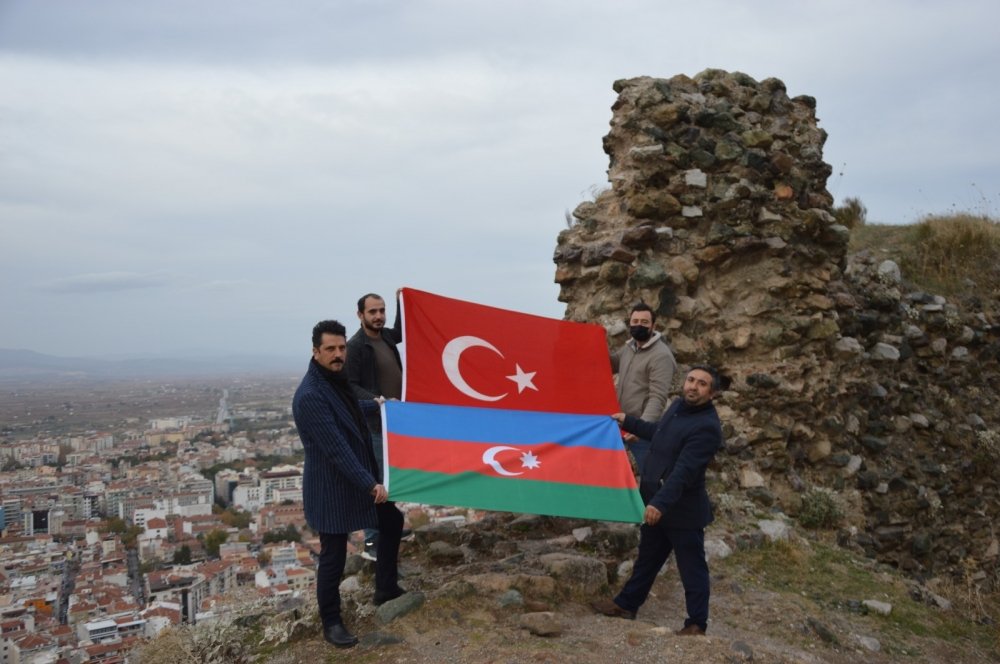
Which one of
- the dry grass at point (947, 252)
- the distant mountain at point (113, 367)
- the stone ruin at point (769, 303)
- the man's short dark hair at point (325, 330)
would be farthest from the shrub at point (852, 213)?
the distant mountain at point (113, 367)

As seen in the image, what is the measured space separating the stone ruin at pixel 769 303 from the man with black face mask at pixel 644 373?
5.48 feet

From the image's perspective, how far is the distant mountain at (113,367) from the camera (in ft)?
236

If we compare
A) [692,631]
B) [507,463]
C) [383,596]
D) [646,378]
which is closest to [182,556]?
[383,596]

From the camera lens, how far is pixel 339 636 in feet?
14.3

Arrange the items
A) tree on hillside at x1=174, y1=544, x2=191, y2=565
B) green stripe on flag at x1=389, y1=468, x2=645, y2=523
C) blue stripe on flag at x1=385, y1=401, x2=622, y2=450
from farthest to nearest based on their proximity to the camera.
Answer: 1. tree on hillside at x1=174, y1=544, x2=191, y2=565
2. blue stripe on flag at x1=385, y1=401, x2=622, y2=450
3. green stripe on flag at x1=389, y1=468, x2=645, y2=523

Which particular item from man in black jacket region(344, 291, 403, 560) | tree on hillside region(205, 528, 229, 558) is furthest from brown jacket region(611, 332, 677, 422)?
tree on hillside region(205, 528, 229, 558)

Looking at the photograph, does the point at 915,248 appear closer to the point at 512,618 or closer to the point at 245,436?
the point at 512,618

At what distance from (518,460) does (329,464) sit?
1408 millimetres

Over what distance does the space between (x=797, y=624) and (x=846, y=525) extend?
2826 mm

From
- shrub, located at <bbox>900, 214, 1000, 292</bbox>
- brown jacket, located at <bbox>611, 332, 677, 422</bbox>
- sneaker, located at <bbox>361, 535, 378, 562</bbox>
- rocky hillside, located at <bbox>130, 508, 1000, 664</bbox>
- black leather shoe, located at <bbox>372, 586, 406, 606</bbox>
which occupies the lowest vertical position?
rocky hillside, located at <bbox>130, 508, 1000, 664</bbox>

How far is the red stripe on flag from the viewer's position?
4.92 metres

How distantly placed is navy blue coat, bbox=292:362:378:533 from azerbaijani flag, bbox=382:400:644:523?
0.90 ft

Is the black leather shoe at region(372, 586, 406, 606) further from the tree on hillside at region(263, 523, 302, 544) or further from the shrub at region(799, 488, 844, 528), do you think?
the tree on hillside at region(263, 523, 302, 544)

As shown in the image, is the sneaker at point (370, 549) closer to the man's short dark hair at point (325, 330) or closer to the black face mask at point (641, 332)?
the man's short dark hair at point (325, 330)
